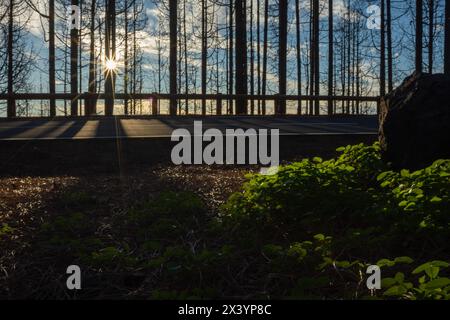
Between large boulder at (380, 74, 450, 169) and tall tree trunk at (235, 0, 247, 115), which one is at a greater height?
tall tree trunk at (235, 0, 247, 115)

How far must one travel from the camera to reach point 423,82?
20.5 ft

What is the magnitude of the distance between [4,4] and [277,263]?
91.2 ft

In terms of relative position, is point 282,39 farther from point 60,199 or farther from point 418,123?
point 60,199

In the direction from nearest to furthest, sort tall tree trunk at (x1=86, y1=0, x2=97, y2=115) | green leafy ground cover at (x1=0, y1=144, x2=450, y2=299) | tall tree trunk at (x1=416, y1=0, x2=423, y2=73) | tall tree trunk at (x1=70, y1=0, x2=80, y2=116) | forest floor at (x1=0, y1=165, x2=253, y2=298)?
green leafy ground cover at (x1=0, y1=144, x2=450, y2=299) → forest floor at (x1=0, y1=165, x2=253, y2=298) → tall tree trunk at (x1=86, y1=0, x2=97, y2=115) → tall tree trunk at (x1=70, y1=0, x2=80, y2=116) → tall tree trunk at (x1=416, y1=0, x2=423, y2=73)

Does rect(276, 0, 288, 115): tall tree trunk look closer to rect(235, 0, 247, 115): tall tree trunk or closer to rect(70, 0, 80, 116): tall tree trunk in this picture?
rect(235, 0, 247, 115): tall tree trunk

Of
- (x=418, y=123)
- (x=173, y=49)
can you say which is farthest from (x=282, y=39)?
(x=418, y=123)

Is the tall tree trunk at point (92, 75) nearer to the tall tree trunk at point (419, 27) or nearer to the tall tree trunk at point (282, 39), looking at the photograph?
the tall tree trunk at point (282, 39)

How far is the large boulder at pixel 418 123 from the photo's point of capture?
229 inches

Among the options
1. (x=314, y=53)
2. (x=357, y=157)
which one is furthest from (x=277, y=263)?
(x=314, y=53)

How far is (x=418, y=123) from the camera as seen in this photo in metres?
5.98

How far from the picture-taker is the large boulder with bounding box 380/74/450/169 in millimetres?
5809
